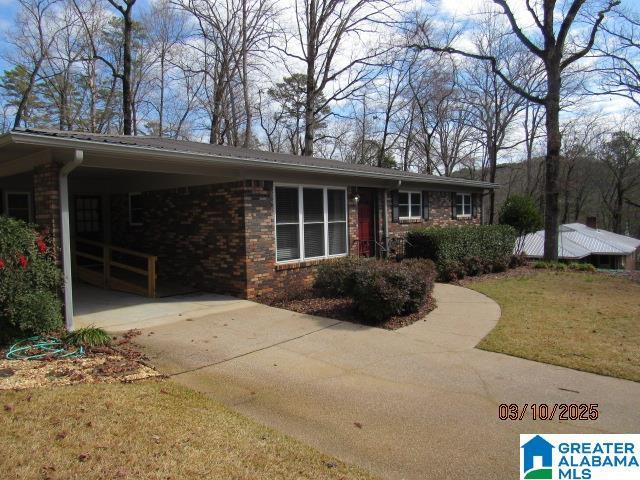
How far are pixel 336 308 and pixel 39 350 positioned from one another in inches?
182

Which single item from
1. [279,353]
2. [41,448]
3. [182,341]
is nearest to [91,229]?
[182,341]

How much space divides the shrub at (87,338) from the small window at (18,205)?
7.48 meters

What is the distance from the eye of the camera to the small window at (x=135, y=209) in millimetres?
11594

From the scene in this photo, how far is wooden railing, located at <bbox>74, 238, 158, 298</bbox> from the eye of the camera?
9373 millimetres

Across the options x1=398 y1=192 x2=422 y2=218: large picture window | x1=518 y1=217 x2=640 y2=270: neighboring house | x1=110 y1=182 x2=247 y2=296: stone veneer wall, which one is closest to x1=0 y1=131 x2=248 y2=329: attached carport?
x1=110 y1=182 x2=247 y2=296: stone veneer wall

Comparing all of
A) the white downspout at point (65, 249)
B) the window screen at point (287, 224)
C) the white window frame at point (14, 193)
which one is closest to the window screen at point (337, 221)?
the window screen at point (287, 224)

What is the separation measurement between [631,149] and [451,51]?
100 ft

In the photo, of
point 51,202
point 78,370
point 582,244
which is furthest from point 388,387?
point 582,244

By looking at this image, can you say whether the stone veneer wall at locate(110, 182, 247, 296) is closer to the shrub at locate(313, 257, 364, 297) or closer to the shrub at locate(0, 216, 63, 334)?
the shrub at locate(313, 257, 364, 297)

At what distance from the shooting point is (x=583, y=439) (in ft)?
11.7

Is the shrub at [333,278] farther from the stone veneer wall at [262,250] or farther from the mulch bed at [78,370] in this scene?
the mulch bed at [78,370]

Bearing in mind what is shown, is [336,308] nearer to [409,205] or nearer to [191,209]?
[191,209]

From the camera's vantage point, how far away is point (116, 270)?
37.8ft
